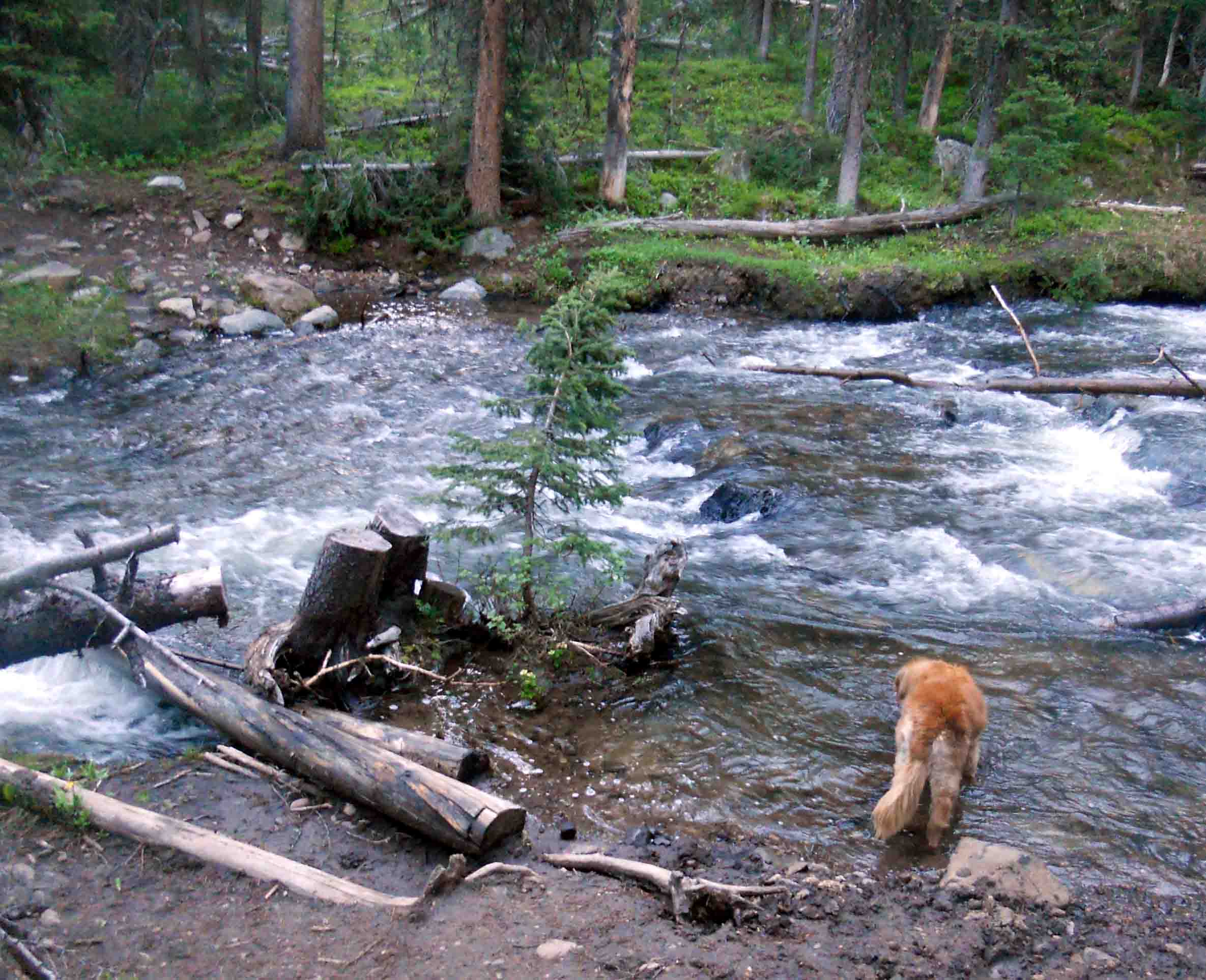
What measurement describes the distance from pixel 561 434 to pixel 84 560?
338cm

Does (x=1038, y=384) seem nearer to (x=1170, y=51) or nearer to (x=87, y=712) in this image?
(x=87, y=712)

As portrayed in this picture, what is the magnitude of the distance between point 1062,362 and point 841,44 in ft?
36.9

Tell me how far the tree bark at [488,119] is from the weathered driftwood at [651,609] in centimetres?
1589

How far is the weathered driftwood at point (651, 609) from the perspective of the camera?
727cm

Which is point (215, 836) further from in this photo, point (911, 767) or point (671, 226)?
point (671, 226)

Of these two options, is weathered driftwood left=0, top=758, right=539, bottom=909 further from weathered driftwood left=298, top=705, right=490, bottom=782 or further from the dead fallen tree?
the dead fallen tree

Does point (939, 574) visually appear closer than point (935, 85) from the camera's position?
Yes

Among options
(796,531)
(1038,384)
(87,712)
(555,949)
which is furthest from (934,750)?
(1038,384)

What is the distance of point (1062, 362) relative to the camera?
15.8 metres

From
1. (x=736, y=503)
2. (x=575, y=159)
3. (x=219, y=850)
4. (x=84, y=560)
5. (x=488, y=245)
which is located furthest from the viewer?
(x=575, y=159)

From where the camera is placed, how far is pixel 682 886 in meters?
4.69

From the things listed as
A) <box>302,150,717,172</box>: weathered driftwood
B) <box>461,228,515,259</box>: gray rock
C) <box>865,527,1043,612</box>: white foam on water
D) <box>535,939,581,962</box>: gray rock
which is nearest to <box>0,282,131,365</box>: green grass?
<box>302,150,717,172</box>: weathered driftwood

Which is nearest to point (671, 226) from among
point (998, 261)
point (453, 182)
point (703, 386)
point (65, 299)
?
point (453, 182)

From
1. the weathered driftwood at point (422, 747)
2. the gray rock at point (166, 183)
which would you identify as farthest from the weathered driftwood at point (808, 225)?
the weathered driftwood at point (422, 747)
